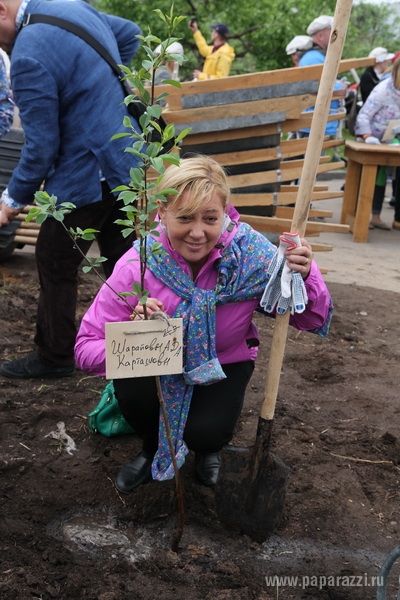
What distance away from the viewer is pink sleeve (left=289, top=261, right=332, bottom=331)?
2.60 meters

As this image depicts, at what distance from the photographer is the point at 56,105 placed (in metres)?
3.41

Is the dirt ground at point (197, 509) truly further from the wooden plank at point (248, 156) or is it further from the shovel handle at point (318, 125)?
the wooden plank at point (248, 156)

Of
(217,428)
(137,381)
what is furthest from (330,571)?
(137,381)

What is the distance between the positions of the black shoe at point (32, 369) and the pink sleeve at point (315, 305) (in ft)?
5.36

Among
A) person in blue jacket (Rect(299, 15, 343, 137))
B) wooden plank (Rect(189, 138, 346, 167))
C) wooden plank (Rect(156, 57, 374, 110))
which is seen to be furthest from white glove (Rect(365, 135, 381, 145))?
wooden plank (Rect(156, 57, 374, 110))

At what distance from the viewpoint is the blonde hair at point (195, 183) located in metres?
2.48

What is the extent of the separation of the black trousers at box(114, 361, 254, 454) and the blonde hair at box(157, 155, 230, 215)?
0.67 metres

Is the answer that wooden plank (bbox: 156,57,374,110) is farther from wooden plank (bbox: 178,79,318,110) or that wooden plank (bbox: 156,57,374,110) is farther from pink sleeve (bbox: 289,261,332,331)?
pink sleeve (bbox: 289,261,332,331)

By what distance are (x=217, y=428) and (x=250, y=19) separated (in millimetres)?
12965

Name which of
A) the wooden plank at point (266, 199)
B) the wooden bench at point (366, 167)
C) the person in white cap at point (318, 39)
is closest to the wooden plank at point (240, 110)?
the wooden plank at point (266, 199)

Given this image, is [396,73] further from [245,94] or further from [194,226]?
[194,226]

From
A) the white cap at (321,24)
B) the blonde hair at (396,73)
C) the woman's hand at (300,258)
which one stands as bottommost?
the woman's hand at (300,258)

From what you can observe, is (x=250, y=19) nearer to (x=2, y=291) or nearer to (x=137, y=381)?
(x=2, y=291)

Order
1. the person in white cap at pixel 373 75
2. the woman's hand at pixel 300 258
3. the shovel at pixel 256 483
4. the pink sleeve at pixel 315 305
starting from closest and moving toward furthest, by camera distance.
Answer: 1. the woman's hand at pixel 300 258
2. the pink sleeve at pixel 315 305
3. the shovel at pixel 256 483
4. the person in white cap at pixel 373 75
